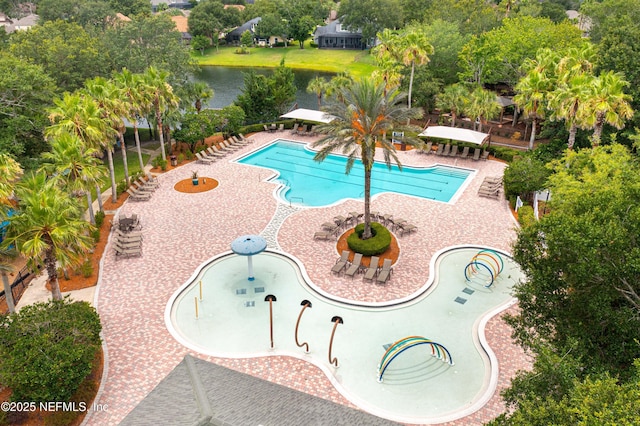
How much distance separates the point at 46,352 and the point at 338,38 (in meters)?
97.2

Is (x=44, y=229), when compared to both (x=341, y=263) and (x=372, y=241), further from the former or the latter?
(x=372, y=241)

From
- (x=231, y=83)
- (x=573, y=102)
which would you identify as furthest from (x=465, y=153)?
(x=231, y=83)

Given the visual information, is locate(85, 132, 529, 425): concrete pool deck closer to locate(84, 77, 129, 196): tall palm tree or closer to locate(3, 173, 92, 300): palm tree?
locate(3, 173, 92, 300): palm tree

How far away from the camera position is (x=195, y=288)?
22.2 metres

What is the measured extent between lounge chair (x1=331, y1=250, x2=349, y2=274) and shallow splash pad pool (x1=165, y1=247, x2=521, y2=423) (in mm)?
1668

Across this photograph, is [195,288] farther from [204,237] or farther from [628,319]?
[628,319]

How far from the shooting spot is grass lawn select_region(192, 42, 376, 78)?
293ft

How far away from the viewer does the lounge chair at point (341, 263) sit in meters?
23.0

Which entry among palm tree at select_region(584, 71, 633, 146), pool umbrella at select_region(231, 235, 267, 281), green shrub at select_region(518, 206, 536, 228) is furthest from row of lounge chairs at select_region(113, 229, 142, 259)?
palm tree at select_region(584, 71, 633, 146)

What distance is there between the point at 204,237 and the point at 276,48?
8679 cm

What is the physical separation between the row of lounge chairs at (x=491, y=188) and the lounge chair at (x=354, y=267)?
13.0 metres

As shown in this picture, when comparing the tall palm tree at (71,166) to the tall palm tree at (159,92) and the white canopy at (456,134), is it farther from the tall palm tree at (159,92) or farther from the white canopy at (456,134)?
the white canopy at (456,134)

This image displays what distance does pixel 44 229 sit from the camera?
1652cm

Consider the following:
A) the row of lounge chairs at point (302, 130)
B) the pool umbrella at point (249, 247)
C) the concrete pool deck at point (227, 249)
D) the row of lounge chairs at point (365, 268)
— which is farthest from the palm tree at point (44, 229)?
the row of lounge chairs at point (302, 130)
